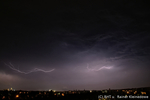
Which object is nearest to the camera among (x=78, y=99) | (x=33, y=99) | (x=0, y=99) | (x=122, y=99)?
(x=0, y=99)

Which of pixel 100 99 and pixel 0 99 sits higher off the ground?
pixel 0 99

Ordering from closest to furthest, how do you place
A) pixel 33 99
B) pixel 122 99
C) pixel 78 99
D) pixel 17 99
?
pixel 17 99, pixel 33 99, pixel 122 99, pixel 78 99

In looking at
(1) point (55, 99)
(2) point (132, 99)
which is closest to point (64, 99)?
(1) point (55, 99)

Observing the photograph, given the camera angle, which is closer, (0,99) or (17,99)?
(0,99)

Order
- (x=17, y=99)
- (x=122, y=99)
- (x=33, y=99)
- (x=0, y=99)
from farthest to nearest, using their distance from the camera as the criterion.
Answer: (x=122, y=99)
(x=33, y=99)
(x=17, y=99)
(x=0, y=99)

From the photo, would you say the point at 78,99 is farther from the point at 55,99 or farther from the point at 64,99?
the point at 55,99

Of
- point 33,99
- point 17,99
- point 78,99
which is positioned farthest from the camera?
point 78,99

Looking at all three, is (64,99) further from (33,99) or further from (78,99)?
(33,99)

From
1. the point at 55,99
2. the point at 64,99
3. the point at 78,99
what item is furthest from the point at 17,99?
the point at 78,99

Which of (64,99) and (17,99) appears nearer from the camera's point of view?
(17,99)
